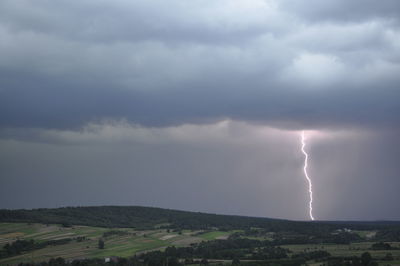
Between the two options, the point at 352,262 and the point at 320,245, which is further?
the point at 320,245

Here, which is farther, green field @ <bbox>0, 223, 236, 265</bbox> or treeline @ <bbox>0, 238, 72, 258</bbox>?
treeline @ <bbox>0, 238, 72, 258</bbox>

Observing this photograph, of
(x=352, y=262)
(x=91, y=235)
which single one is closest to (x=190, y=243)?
(x=91, y=235)

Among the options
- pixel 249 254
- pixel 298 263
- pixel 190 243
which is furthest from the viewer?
pixel 190 243

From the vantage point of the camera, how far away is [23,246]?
162m

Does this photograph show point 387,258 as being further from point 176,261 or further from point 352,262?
point 176,261

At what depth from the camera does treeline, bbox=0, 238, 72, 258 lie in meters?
153

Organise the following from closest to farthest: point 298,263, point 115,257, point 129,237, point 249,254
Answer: point 298,263 → point 115,257 → point 249,254 → point 129,237

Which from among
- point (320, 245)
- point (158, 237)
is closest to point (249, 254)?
point (320, 245)

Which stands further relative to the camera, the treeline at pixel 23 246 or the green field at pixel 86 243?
the treeline at pixel 23 246

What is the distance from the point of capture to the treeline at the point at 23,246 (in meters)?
153

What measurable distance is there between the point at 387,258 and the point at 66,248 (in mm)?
101770

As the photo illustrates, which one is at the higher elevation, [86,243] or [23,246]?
[86,243]

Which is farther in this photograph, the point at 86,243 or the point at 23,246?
the point at 86,243

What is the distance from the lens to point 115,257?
141 metres
